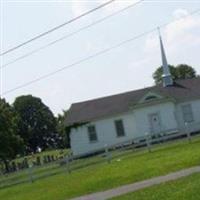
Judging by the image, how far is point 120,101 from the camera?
2351 inches

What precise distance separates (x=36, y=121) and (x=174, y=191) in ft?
323

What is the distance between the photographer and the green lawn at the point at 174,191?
1602 centimetres

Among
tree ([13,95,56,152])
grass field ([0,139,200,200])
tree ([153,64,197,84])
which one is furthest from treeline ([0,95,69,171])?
grass field ([0,139,200,200])

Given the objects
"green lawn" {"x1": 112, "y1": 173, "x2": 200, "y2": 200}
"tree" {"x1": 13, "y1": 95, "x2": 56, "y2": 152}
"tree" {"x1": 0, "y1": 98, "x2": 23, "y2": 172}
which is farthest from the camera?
"tree" {"x1": 13, "y1": 95, "x2": 56, "y2": 152}

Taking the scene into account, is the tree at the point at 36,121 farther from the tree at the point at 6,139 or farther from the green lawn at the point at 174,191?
the green lawn at the point at 174,191

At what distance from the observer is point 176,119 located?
2200 inches

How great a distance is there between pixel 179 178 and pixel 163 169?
416cm

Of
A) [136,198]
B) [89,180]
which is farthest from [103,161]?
[136,198]

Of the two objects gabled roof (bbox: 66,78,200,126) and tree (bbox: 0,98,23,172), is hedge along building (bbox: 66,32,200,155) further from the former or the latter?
tree (bbox: 0,98,23,172)

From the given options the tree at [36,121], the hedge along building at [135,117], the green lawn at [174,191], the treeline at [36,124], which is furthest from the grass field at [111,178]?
the tree at [36,121]

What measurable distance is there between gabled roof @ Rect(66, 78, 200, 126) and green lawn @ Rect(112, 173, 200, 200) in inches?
1461

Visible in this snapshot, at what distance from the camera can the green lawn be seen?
52.6 ft

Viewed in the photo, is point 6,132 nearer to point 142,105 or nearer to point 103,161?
point 142,105

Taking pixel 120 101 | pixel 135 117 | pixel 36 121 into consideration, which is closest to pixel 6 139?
pixel 135 117
